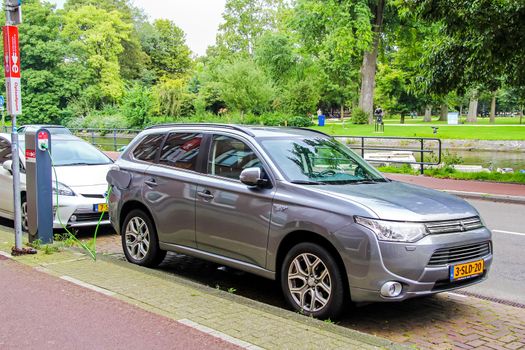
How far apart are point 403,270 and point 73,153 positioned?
7.55 m

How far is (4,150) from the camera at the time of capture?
10523mm

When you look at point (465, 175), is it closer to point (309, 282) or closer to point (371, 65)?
point (309, 282)

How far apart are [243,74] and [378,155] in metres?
25.1

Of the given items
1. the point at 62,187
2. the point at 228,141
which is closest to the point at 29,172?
the point at 62,187

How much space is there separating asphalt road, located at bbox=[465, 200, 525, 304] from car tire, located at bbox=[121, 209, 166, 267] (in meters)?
3.68

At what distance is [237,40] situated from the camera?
86.4 m

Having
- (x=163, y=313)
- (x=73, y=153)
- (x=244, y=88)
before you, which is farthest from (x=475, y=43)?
(x=244, y=88)

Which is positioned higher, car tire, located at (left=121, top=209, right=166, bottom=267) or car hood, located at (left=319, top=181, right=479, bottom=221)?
car hood, located at (left=319, top=181, right=479, bottom=221)

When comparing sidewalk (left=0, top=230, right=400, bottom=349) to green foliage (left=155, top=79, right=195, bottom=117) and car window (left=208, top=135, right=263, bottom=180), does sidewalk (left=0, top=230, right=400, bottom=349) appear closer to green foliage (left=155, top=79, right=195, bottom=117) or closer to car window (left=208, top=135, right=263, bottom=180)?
car window (left=208, top=135, right=263, bottom=180)

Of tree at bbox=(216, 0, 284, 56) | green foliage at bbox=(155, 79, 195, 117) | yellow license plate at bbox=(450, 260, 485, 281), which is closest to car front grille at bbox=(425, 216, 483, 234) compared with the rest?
yellow license plate at bbox=(450, 260, 485, 281)

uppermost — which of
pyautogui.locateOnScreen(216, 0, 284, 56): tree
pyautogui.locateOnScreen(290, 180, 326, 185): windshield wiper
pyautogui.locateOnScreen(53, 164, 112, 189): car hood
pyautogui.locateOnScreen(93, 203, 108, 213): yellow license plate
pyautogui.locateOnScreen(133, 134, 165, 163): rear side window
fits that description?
pyautogui.locateOnScreen(216, 0, 284, 56): tree

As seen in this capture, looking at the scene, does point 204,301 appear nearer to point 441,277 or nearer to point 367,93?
point 441,277

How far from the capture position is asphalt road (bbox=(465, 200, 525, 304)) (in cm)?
636

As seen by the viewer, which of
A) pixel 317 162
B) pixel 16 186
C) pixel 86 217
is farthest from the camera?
pixel 86 217
